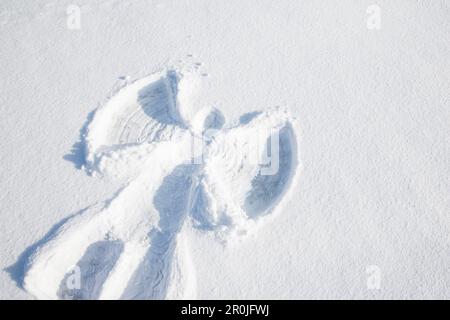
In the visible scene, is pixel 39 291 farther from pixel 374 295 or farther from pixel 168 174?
pixel 374 295

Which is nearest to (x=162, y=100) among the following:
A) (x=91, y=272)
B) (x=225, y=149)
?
(x=225, y=149)

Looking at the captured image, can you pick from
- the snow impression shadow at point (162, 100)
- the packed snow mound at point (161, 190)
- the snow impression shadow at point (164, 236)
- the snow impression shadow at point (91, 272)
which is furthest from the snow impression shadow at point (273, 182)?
the snow impression shadow at point (91, 272)

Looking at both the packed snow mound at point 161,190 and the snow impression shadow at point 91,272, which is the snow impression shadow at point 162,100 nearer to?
the packed snow mound at point 161,190

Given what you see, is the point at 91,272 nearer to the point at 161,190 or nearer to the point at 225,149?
the point at 161,190

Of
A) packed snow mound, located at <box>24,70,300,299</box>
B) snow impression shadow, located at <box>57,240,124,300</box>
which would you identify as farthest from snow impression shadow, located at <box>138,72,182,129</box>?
snow impression shadow, located at <box>57,240,124,300</box>

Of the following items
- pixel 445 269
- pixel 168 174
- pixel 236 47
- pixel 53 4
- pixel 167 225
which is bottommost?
pixel 445 269

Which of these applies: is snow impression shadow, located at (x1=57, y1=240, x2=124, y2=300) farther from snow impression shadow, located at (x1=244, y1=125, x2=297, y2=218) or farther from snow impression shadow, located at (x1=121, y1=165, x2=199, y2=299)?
snow impression shadow, located at (x1=244, y1=125, x2=297, y2=218)
